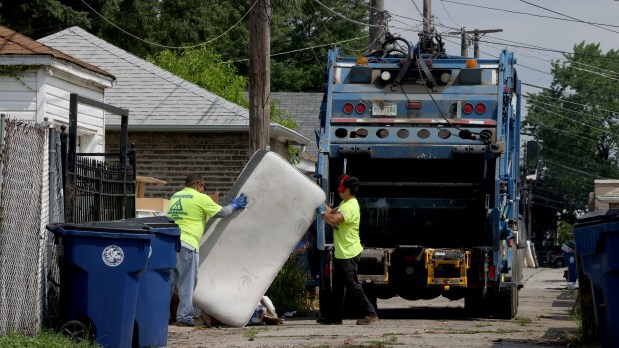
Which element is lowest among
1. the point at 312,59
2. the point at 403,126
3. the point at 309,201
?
the point at 309,201

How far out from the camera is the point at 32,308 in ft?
31.8

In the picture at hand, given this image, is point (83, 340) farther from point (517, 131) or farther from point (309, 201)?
point (517, 131)

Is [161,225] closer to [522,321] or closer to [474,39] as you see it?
[522,321]

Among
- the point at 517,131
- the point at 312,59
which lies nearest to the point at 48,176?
the point at 517,131

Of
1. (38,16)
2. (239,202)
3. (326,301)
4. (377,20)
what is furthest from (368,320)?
(38,16)

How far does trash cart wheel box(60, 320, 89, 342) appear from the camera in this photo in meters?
9.46

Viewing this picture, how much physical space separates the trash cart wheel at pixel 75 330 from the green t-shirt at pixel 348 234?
4199 millimetres

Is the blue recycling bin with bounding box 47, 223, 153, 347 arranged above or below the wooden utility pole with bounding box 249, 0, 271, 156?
below

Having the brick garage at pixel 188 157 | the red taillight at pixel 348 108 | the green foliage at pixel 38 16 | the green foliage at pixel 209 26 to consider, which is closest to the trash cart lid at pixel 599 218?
the red taillight at pixel 348 108

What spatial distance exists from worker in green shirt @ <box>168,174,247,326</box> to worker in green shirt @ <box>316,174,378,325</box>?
1.02 meters

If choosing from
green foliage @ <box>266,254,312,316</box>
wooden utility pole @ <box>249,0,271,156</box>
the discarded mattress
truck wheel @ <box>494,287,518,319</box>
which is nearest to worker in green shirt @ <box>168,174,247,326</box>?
the discarded mattress

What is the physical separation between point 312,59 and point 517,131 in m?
39.2

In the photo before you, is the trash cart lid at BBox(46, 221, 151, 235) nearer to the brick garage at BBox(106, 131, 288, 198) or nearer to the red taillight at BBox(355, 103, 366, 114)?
the red taillight at BBox(355, 103, 366, 114)

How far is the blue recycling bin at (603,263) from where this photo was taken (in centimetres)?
901
